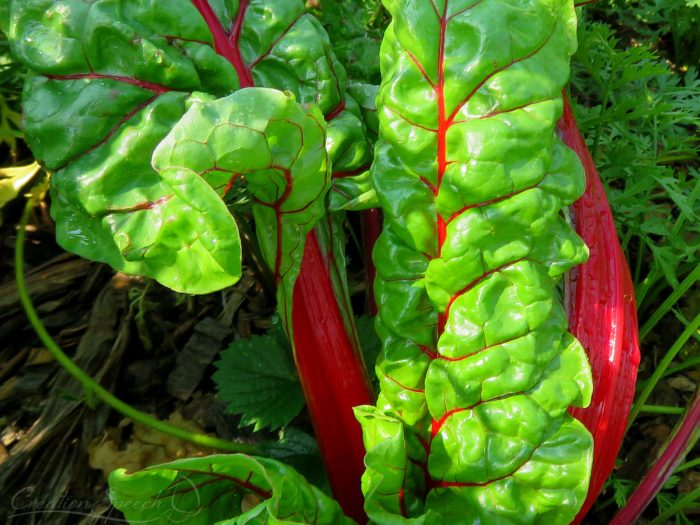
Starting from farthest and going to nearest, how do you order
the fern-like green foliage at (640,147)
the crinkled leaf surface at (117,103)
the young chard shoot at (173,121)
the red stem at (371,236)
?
the red stem at (371,236) < the fern-like green foliage at (640,147) < the crinkled leaf surface at (117,103) < the young chard shoot at (173,121)

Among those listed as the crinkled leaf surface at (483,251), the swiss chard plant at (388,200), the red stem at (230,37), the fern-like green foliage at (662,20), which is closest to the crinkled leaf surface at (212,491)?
the swiss chard plant at (388,200)

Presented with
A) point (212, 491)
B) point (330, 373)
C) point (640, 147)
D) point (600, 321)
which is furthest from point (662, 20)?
point (212, 491)

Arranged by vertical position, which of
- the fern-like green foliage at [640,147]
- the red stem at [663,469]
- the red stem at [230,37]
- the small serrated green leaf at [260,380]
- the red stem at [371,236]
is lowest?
the small serrated green leaf at [260,380]

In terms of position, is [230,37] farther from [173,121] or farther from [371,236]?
[371,236]

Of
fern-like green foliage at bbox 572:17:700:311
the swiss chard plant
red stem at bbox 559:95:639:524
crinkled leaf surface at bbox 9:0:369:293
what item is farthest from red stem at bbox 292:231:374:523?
fern-like green foliage at bbox 572:17:700:311

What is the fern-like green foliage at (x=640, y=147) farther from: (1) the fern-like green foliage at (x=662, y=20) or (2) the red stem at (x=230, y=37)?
(2) the red stem at (x=230, y=37)

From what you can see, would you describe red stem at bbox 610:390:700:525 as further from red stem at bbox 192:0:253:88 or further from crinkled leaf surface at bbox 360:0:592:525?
red stem at bbox 192:0:253:88
